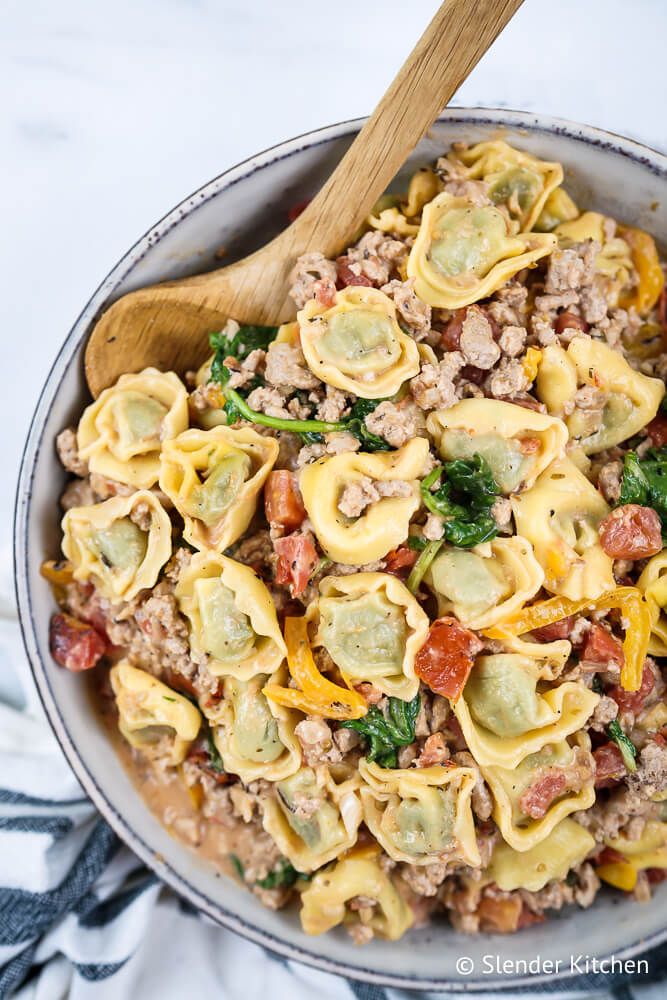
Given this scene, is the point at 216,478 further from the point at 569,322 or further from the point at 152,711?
the point at 569,322

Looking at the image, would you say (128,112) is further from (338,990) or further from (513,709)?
(338,990)

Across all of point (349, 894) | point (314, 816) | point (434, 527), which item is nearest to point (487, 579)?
point (434, 527)

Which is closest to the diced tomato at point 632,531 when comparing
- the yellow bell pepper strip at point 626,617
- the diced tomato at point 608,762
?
the yellow bell pepper strip at point 626,617

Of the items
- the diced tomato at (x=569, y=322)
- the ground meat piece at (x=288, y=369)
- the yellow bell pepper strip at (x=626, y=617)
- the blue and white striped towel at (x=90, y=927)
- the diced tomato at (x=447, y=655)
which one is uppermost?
the diced tomato at (x=569, y=322)

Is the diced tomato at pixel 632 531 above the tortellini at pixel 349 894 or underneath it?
above

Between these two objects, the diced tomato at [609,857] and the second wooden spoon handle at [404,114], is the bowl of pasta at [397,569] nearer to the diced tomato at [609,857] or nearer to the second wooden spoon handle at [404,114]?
the diced tomato at [609,857]

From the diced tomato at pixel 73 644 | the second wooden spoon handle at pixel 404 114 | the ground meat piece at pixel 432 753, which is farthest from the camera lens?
the diced tomato at pixel 73 644

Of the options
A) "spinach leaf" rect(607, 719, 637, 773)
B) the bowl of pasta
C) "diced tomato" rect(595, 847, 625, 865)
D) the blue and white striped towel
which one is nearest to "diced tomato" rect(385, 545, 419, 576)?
the bowl of pasta

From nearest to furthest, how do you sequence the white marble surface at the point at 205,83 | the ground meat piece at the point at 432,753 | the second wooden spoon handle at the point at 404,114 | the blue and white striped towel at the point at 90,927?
the second wooden spoon handle at the point at 404,114 < the ground meat piece at the point at 432,753 < the blue and white striped towel at the point at 90,927 < the white marble surface at the point at 205,83
